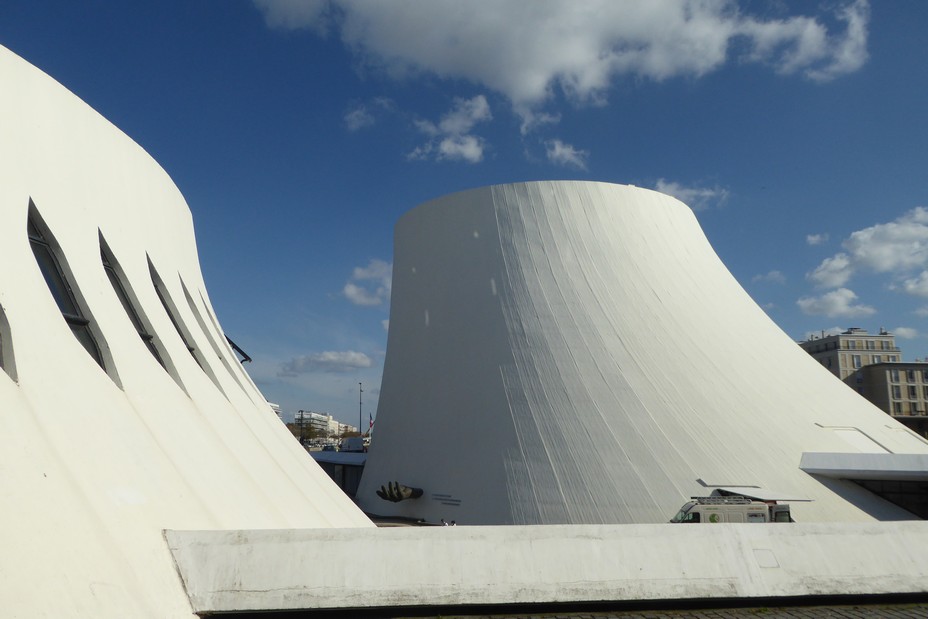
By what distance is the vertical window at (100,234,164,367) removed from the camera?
6.67 meters

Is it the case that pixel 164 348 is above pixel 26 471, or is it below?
above

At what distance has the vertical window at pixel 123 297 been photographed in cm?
667

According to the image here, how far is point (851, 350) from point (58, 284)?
6988 centimetres

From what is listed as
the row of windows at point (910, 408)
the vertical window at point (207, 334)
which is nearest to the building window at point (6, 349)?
the vertical window at point (207, 334)

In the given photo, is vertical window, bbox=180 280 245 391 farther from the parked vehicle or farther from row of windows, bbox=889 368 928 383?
row of windows, bbox=889 368 928 383

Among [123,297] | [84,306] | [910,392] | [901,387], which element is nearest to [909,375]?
[901,387]

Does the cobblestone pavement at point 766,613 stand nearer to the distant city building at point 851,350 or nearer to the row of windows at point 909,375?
the row of windows at point 909,375

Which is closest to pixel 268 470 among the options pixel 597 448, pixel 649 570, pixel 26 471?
pixel 26 471

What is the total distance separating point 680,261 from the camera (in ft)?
56.4

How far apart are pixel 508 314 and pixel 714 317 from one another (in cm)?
518

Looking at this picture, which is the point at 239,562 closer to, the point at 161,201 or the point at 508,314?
the point at 161,201

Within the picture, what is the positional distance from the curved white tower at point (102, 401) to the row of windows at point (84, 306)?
1cm

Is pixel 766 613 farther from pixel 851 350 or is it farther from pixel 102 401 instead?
pixel 851 350

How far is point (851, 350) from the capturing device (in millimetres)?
62031
